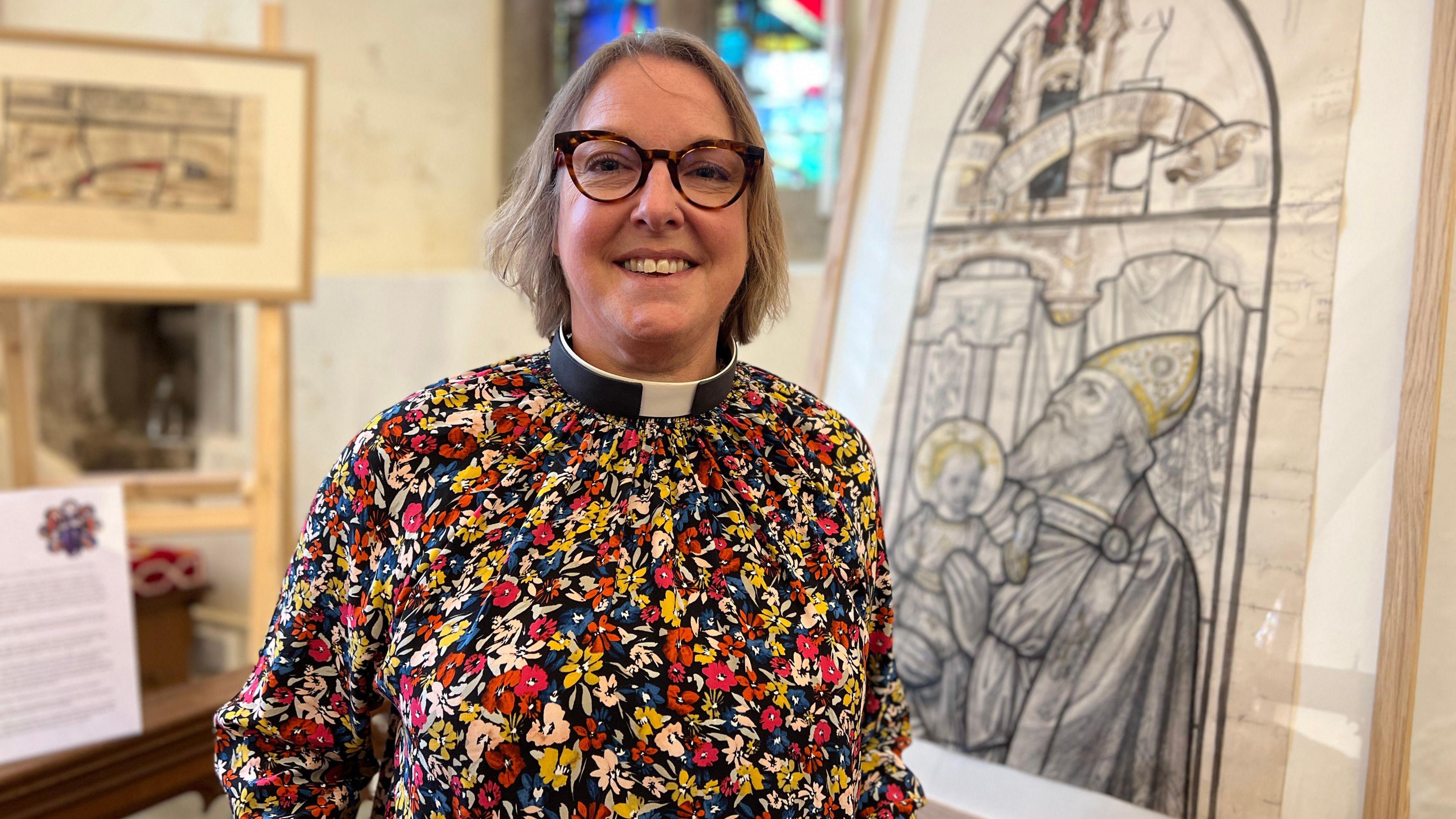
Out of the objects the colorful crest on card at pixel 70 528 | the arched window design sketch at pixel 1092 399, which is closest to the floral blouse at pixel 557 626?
the arched window design sketch at pixel 1092 399

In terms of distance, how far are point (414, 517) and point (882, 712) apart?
0.62 metres

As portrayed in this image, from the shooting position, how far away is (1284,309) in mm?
1257

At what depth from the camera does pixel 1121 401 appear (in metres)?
1.39

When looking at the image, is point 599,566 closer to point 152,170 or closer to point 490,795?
point 490,795

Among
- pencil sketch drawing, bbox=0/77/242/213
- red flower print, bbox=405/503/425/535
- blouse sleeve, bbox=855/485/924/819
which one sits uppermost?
pencil sketch drawing, bbox=0/77/242/213

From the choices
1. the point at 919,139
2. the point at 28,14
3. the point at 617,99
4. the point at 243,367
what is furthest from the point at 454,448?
the point at 28,14

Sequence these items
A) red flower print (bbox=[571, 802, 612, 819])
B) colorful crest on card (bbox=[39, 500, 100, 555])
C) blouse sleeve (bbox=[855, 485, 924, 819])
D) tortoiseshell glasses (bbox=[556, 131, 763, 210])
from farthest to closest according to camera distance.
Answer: colorful crest on card (bbox=[39, 500, 100, 555]) → blouse sleeve (bbox=[855, 485, 924, 819]) → tortoiseshell glasses (bbox=[556, 131, 763, 210]) → red flower print (bbox=[571, 802, 612, 819])

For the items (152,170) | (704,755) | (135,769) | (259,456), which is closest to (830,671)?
(704,755)

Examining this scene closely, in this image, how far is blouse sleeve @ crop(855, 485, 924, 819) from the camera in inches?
47.5

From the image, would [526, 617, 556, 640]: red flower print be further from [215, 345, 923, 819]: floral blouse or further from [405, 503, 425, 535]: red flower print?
[405, 503, 425, 535]: red flower print

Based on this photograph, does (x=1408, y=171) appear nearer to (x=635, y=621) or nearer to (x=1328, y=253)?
(x=1328, y=253)

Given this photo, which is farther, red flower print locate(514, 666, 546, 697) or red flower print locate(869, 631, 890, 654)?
red flower print locate(869, 631, 890, 654)

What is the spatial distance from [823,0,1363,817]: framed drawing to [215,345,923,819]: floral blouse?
39cm

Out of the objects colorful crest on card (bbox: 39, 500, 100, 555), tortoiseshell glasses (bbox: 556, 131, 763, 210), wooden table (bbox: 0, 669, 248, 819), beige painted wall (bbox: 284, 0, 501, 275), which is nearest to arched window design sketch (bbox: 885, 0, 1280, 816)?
tortoiseshell glasses (bbox: 556, 131, 763, 210)
